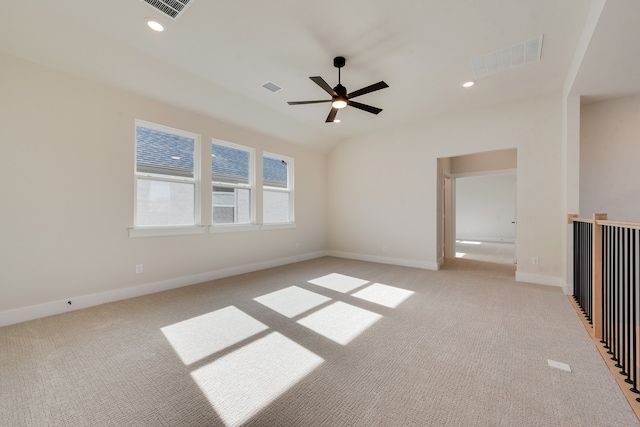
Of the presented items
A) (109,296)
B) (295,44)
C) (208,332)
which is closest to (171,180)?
(109,296)

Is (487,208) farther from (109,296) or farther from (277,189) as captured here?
(109,296)

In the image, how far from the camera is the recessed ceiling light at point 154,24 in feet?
7.81

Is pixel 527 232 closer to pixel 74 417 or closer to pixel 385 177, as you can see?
pixel 385 177

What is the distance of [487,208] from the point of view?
980cm

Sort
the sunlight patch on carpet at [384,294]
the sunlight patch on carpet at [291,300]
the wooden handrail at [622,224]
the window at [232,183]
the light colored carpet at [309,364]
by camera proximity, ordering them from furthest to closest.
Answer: the window at [232,183] → the sunlight patch on carpet at [384,294] → the sunlight patch on carpet at [291,300] → the wooden handrail at [622,224] → the light colored carpet at [309,364]

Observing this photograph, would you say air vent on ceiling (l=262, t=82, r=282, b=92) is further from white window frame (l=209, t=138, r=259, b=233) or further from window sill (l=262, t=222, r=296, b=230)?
window sill (l=262, t=222, r=296, b=230)

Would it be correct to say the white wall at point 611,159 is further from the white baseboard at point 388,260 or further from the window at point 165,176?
the window at point 165,176

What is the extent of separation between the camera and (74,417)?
139cm

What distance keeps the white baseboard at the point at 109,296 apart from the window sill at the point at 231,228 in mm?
682

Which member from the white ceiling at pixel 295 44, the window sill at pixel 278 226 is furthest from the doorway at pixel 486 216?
the white ceiling at pixel 295 44

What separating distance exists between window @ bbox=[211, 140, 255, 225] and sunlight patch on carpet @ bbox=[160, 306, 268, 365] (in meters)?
2.03

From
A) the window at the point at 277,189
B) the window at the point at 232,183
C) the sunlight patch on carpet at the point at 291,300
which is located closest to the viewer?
the sunlight patch on carpet at the point at 291,300

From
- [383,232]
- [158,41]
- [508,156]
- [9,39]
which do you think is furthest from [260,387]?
[508,156]

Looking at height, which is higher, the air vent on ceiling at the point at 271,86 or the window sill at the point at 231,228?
the air vent on ceiling at the point at 271,86
